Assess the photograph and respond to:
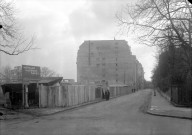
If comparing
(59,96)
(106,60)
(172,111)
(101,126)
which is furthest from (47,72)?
(101,126)

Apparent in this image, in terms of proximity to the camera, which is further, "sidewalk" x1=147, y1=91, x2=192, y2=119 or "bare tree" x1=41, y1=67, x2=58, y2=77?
"bare tree" x1=41, y1=67, x2=58, y2=77

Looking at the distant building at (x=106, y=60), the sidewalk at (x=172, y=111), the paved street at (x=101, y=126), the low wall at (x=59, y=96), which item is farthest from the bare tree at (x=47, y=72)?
the paved street at (x=101, y=126)

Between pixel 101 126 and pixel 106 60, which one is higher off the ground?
pixel 106 60

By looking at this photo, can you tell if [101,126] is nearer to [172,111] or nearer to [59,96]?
[172,111]

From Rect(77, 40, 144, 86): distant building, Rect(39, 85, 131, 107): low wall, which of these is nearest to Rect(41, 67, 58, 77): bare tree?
Rect(77, 40, 144, 86): distant building

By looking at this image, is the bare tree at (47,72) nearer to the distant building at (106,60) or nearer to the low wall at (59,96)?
the distant building at (106,60)

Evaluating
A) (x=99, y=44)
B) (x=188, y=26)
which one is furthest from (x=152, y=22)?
(x=99, y=44)

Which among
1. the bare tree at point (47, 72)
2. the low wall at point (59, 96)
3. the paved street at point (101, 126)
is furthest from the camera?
the bare tree at point (47, 72)

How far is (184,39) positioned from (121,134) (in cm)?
1846

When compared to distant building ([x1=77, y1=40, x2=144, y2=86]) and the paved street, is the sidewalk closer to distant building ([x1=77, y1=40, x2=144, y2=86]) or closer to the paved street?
the paved street

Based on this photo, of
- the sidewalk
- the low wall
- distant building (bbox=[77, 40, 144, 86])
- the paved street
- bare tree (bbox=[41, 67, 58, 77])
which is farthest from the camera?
distant building (bbox=[77, 40, 144, 86])

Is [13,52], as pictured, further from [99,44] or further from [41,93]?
[99,44]

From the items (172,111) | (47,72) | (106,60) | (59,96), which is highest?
(106,60)

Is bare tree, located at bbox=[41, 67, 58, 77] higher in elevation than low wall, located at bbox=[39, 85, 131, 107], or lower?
higher
